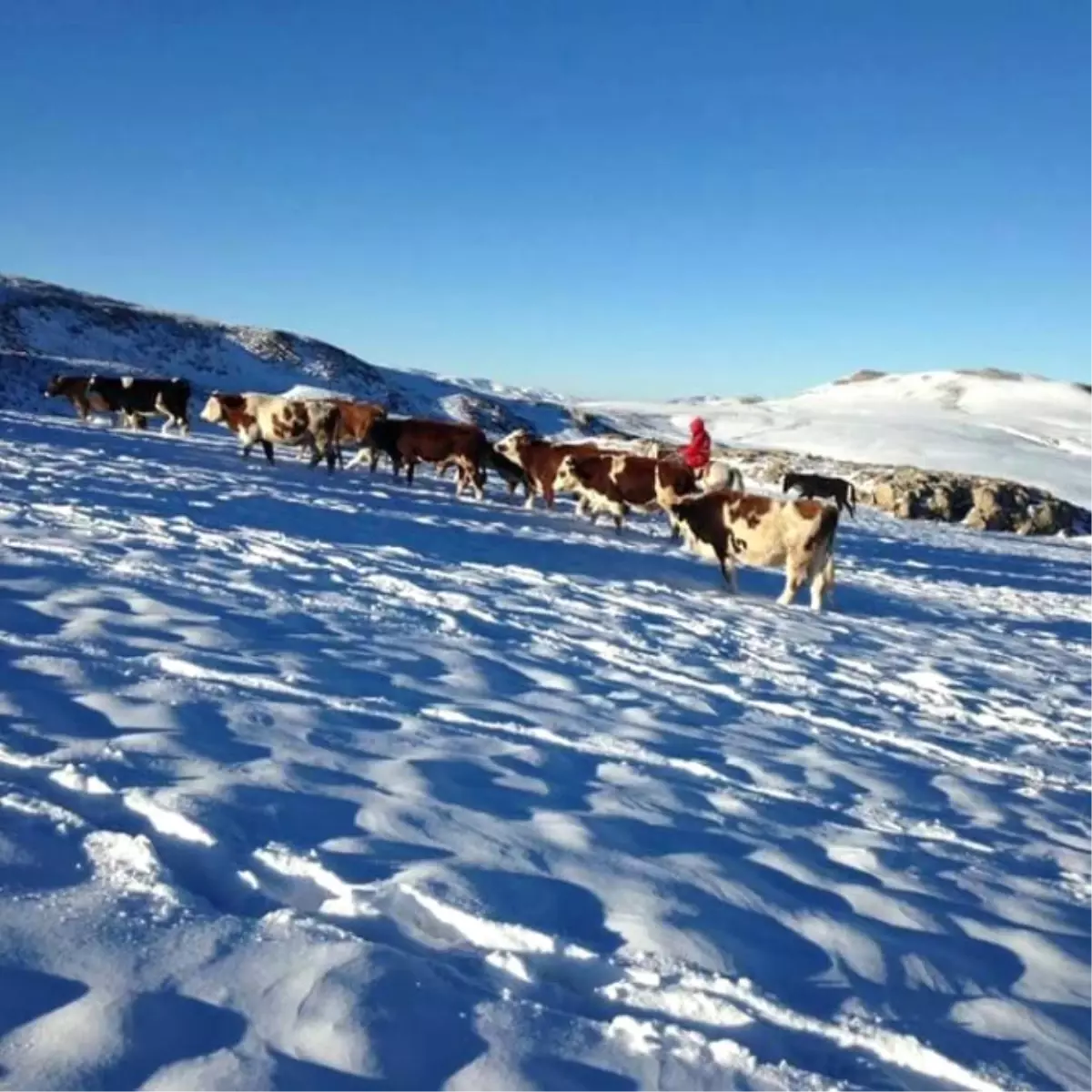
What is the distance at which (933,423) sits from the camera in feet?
236

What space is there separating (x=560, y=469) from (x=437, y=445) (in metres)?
3.12

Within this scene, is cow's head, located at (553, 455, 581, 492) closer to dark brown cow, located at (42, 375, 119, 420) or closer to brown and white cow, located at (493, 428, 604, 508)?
brown and white cow, located at (493, 428, 604, 508)

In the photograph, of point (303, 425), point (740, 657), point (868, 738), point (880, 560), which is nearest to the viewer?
point (868, 738)

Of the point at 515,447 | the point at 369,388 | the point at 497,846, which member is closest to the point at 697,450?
the point at 515,447

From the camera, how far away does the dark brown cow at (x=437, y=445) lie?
58.9 feet

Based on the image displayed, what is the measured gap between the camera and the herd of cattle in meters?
11.1

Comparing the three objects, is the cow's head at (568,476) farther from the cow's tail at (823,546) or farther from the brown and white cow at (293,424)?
the cow's tail at (823,546)

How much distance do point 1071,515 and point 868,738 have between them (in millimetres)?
29464

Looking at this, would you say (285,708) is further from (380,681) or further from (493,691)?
(493,691)

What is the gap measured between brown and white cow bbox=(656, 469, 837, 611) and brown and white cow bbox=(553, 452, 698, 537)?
3.34 m

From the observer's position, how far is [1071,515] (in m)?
30.7

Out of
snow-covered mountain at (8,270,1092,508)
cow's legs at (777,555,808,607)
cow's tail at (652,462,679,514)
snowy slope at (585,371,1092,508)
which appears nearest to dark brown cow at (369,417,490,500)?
cow's tail at (652,462,679,514)

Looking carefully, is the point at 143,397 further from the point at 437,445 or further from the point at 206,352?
the point at 206,352

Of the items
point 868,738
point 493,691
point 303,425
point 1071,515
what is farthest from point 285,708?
point 1071,515
